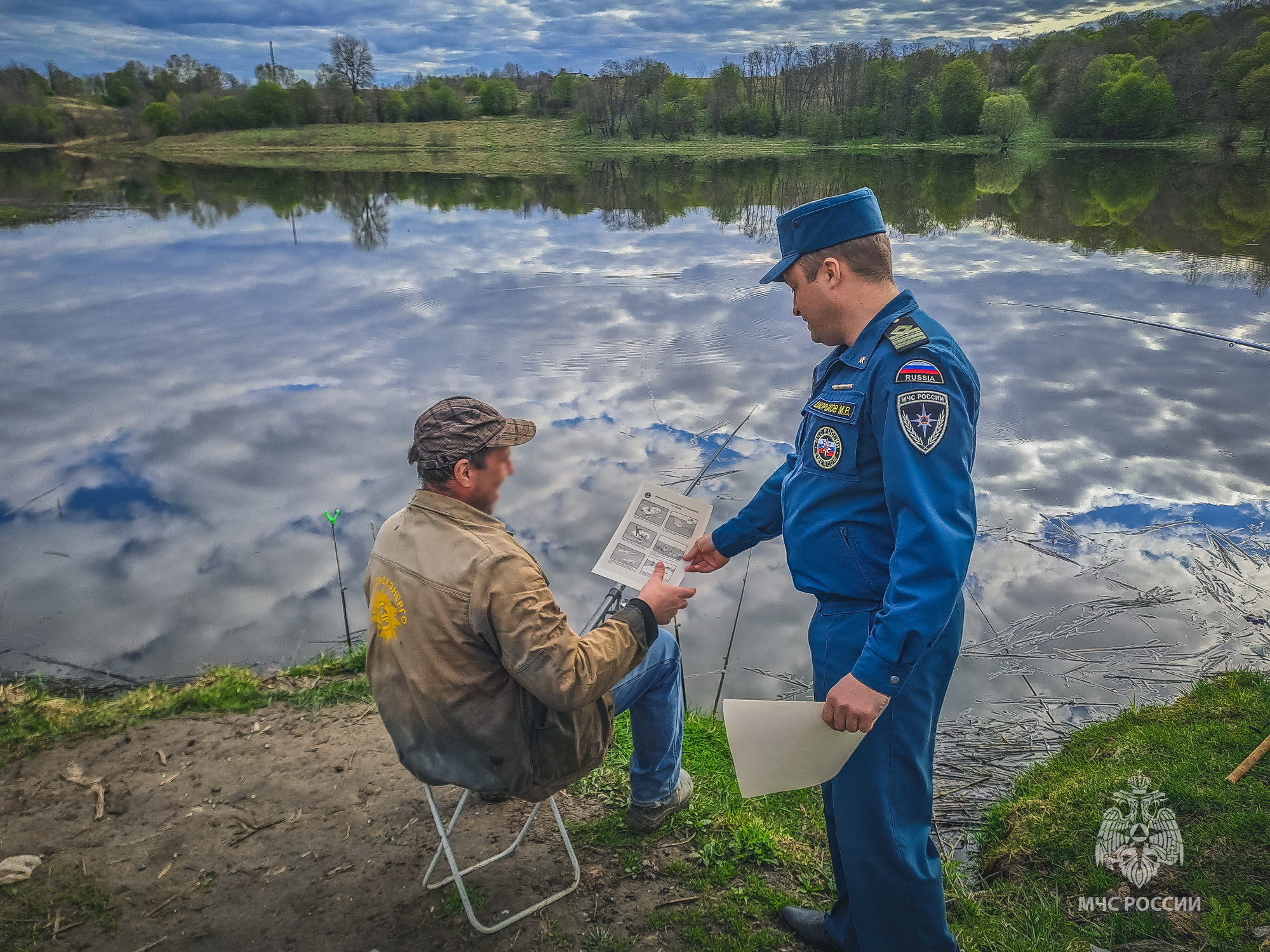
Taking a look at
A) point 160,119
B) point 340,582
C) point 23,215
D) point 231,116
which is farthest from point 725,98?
point 340,582

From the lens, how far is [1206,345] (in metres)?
12.1

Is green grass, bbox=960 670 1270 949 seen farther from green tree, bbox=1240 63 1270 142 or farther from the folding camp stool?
green tree, bbox=1240 63 1270 142

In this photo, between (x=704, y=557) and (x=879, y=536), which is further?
(x=704, y=557)

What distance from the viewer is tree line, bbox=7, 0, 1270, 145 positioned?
58781mm

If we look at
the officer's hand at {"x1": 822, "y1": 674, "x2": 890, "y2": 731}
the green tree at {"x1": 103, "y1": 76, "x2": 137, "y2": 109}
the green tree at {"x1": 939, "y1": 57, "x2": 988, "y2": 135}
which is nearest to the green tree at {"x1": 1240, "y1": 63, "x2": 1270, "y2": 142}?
the green tree at {"x1": 939, "y1": 57, "x2": 988, "y2": 135}

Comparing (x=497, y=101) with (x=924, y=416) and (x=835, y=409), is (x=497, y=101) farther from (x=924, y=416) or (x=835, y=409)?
(x=924, y=416)

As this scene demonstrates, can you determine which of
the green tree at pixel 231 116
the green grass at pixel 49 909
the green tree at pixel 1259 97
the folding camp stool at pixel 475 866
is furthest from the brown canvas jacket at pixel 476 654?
the green tree at pixel 231 116

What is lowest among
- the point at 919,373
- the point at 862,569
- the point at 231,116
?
the point at 862,569

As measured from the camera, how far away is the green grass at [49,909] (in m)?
2.98

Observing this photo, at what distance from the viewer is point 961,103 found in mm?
67250

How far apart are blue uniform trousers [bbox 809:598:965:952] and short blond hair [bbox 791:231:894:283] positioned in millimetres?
1069

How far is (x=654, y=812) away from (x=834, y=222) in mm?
2609

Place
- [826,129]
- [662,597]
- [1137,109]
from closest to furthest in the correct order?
1. [662,597]
2. [1137,109]
3. [826,129]

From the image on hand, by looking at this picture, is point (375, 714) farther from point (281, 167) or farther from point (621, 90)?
point (621, 90)
